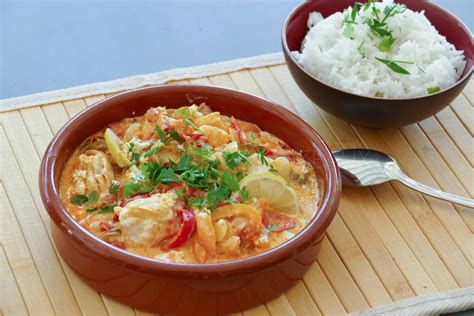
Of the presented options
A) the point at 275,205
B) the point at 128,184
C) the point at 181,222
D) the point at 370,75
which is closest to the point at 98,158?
the point at 128,184

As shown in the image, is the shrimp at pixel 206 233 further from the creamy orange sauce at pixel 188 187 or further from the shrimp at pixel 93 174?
the shrimp at pixel 93 174

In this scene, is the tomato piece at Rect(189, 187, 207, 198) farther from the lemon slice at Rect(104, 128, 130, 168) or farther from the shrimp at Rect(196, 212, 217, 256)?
the lemon slice at Rect(104, 128, 130, 168)

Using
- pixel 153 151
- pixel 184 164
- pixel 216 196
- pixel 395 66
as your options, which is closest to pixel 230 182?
pixel 216 196

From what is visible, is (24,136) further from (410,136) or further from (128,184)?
(410,136)

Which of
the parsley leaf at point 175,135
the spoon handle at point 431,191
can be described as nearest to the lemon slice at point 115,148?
the parsley leaf at point 175,135

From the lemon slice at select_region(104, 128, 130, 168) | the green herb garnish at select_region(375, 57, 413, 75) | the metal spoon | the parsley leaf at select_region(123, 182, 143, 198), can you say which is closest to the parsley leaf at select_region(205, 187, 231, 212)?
the parsley leaf at select_region(123, 182, 143, 198)
